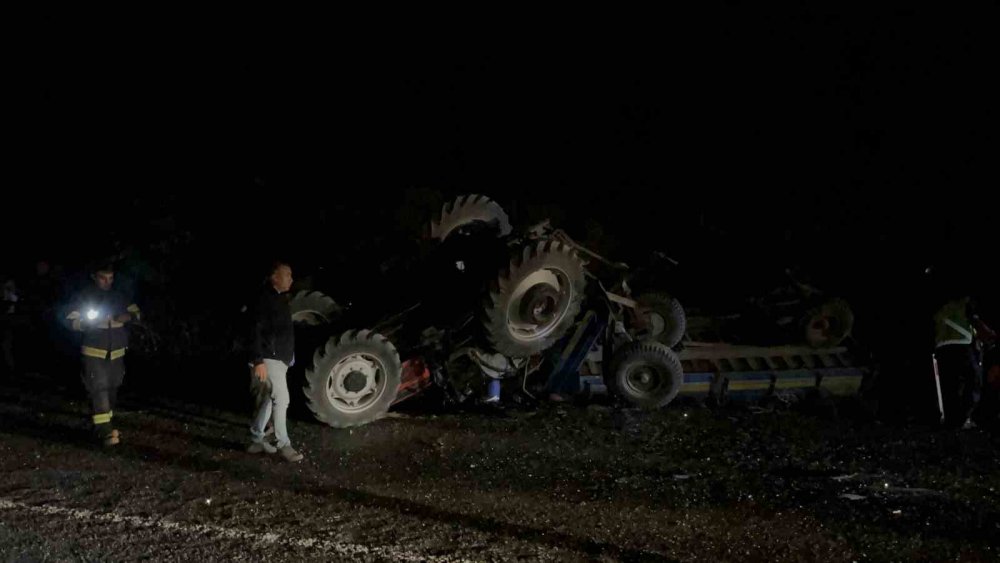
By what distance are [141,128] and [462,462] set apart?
20981 mm

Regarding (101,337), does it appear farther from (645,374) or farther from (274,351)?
(645,374)

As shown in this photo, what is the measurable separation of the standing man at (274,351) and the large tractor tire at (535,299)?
215 cm

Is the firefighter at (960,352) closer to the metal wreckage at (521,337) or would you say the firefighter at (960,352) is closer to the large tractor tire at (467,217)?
the metal wreckage at (521,337)

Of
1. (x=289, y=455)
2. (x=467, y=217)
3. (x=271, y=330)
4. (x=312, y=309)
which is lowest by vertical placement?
(x=289, y=455)

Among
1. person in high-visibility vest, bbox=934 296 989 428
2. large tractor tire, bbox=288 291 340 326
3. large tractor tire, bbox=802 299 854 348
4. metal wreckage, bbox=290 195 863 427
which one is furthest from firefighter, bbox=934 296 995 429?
large tractor tire, bbox=288 291 340 326

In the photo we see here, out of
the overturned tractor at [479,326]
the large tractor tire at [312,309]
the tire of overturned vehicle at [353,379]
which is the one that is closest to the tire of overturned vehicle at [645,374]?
the overturned tractor at [479,326]

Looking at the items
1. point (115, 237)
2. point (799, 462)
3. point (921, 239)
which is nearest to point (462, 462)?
point (799, 462)

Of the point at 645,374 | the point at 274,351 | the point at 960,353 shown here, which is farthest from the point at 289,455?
the point at 960,353

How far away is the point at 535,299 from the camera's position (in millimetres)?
7934

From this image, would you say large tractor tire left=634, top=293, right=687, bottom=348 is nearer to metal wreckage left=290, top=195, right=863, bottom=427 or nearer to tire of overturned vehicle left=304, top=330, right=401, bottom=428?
metal wreckage left=290, top=195, right=863, bottom=427

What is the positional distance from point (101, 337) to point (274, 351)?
69.1 inches

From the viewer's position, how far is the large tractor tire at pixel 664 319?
9.39m

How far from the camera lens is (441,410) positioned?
8516 millimetres

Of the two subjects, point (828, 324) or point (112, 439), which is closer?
point (112, 439)
